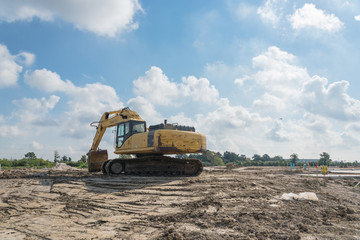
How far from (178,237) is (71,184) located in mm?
8194

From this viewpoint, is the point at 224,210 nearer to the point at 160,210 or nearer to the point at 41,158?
the point at 160,210

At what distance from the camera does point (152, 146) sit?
1280 centimetres

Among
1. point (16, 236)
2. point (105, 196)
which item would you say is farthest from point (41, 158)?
point (16, 236)

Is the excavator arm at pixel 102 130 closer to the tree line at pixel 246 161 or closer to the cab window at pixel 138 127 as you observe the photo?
the cab window at pixel 138 127

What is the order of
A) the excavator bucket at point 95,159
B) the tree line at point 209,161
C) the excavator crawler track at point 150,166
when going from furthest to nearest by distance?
the tree line at point 209,161
the excavator bucket at point 95,159
the excavator crawler track at point 150,166

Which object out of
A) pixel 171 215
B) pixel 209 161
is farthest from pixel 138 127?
pixel 209 161

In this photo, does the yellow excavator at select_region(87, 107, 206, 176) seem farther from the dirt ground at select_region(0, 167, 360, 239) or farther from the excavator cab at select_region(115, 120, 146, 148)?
the dirt ground at select_region(0, 167, 360, 239)

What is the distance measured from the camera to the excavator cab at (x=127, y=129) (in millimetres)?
14297

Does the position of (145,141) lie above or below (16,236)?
above

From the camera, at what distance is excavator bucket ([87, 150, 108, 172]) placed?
16.8 m

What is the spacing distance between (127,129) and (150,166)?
7.72 feet

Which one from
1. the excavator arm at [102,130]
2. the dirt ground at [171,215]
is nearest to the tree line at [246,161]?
the excavator arm at [102,130]

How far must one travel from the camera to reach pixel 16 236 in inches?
191

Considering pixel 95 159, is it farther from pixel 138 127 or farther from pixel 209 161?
pixel 209 161
